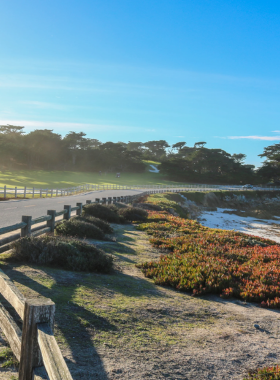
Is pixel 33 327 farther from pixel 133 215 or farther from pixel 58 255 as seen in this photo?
pixel 133 215

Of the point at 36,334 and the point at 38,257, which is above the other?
the point at 36,334

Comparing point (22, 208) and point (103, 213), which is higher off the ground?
point (103, 213)

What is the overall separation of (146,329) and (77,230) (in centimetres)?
623

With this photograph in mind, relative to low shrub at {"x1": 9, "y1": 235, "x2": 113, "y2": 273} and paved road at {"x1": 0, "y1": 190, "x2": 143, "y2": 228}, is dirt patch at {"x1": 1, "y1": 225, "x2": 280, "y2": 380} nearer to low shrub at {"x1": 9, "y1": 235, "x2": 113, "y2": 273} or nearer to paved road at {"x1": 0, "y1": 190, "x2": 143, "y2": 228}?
low shrub at {"x1": 9, "y1": 235, "x2": 113, "y2": 273}

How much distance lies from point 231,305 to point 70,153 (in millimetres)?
95060

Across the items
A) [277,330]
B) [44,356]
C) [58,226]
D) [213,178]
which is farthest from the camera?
[213,178]

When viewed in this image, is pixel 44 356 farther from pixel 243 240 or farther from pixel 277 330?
pixel 243 240

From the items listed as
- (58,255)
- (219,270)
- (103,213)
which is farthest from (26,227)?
(103,213)

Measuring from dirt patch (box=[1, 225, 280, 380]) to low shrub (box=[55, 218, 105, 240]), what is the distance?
319 centimetres

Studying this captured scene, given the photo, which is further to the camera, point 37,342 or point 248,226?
point 248,226

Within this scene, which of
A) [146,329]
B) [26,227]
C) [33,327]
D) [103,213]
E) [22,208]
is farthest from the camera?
[22,208]

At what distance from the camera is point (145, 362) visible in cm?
400

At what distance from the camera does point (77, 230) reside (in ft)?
35.1

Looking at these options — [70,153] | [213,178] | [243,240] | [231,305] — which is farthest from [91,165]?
[231,305]
